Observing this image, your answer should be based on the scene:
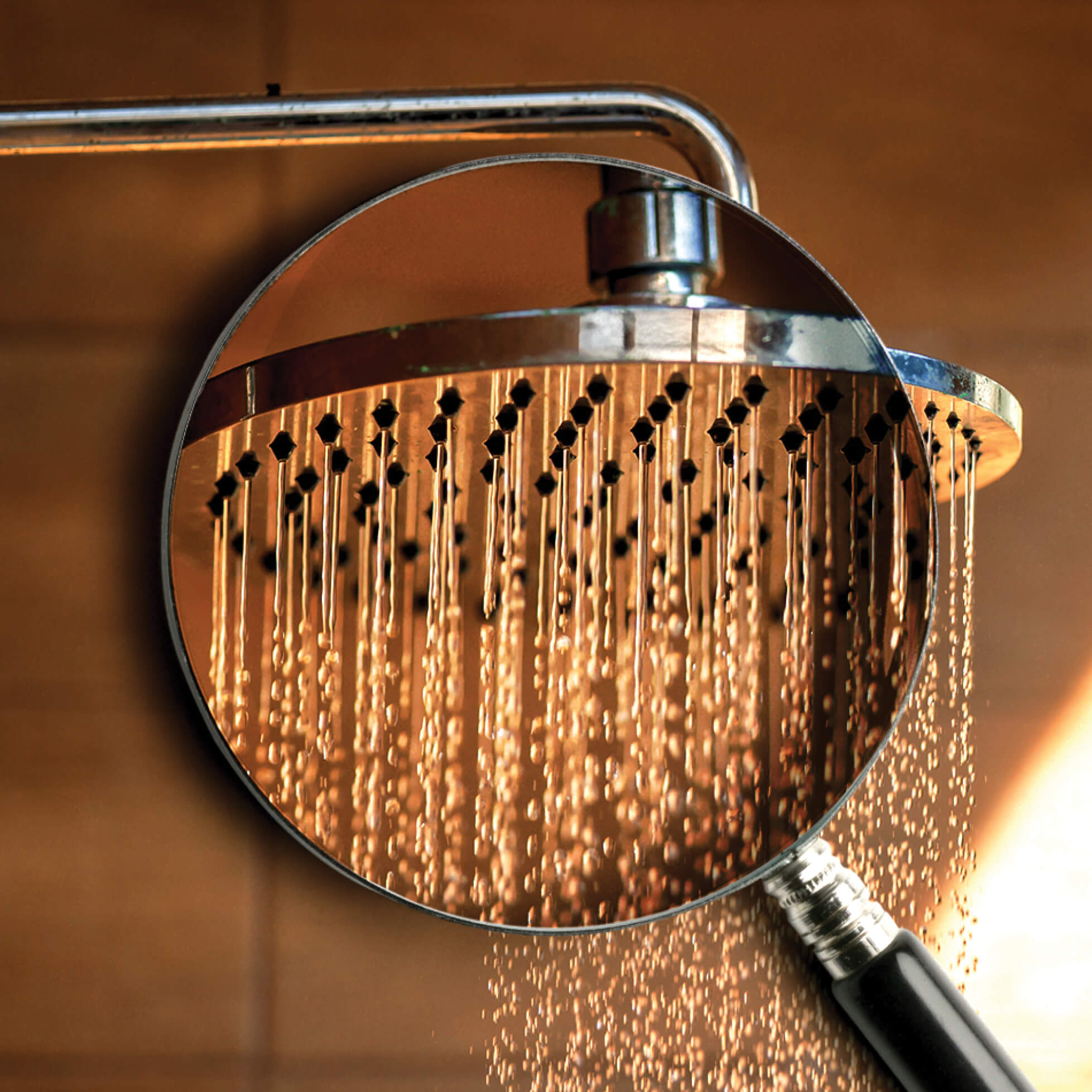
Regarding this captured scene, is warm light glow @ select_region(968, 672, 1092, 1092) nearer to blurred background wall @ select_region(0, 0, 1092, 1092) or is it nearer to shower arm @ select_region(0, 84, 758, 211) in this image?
blurred background wall @ select_region(0, 0, 1092, 1092)

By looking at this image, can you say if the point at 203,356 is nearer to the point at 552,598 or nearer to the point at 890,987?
the point at 552,598

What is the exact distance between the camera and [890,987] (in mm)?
517

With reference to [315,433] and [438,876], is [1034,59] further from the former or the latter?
[438,876]

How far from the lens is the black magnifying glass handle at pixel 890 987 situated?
1.67 ft

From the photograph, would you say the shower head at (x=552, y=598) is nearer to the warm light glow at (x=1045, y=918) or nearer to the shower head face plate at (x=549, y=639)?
the shower head face plate at (x=549, y=639)

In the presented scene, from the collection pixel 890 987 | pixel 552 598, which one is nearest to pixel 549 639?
pixel 552 598

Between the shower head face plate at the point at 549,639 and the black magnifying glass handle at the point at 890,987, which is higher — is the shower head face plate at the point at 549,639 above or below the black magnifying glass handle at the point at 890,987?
above

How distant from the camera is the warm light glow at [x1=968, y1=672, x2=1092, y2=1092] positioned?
1.82ft

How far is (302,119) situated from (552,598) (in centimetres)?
26

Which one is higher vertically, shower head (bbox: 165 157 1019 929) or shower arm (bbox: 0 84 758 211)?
shower arm (bbox: 0 84 758 211)

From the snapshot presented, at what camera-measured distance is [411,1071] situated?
0.55m

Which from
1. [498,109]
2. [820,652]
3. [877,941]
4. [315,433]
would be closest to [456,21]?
[498,109]

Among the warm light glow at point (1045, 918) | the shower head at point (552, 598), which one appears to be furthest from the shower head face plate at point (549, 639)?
the warm light glow at point (1045, 918)

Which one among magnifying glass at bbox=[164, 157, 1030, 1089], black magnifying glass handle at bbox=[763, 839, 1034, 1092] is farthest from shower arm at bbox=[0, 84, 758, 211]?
black magnifying glass handle at bbox=[763, 839, 1034, 1092]
